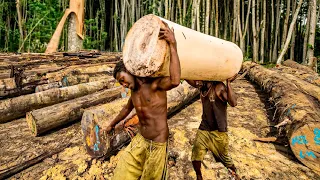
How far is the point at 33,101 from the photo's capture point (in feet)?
13.5

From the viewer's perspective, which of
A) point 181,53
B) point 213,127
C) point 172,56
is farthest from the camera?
point 213,127

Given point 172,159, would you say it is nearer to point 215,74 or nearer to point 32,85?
point 215,74

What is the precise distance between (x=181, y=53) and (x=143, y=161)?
0.94 metres

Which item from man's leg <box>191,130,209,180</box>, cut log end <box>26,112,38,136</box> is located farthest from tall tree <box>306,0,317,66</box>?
cut log end <box>26,112,38,136</box>

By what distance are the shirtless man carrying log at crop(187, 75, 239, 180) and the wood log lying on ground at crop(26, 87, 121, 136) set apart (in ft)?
7.17

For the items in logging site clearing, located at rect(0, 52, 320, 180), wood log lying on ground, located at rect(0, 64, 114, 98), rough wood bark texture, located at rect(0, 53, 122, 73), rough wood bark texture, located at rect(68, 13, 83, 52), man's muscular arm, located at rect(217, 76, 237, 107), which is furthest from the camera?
rough wood bark texture, located at rect(68, 13, 83, 52)

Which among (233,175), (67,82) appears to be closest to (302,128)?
(233,175)

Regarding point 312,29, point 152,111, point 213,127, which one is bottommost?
point 213,127

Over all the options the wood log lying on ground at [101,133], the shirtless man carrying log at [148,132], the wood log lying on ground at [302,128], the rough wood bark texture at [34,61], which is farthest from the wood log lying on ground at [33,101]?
the wood log lying on ground at [302,128]

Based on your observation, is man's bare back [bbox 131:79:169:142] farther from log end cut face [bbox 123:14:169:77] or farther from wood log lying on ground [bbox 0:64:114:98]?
wood log lying on ground [bbox 0:64:114:98]

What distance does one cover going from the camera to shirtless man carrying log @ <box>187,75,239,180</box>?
96.2 inches

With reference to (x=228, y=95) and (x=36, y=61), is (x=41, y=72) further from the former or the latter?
(x=228, y=95)

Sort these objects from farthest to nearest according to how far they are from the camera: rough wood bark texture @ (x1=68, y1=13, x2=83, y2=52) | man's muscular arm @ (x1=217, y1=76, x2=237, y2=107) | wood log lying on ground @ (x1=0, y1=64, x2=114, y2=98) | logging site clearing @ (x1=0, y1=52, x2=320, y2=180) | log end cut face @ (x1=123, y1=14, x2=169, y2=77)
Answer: rough wood bark texture @ (x1=68, y1=13, x2=83, y2=52), wood log lying on ground @ (x1=0, y1=64, x2=114, y2=98), logging site clearing @ (x1=0, y1=52, x2=320, y2=180), man's muscular arm @ (x1=217, y1=76, x2=237, y2=107), log end cut face @ (x1=123, y1=14, x2=169, y2=77)

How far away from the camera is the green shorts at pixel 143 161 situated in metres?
1.79
